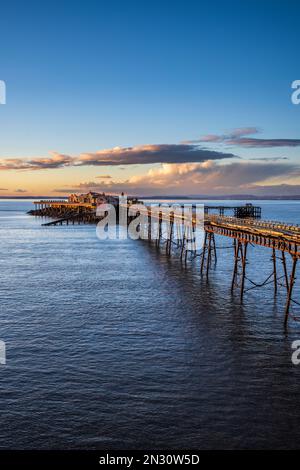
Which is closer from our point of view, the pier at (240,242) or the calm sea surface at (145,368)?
the calm sea surface at (145,368)

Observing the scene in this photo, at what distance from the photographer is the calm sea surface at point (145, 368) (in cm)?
1702

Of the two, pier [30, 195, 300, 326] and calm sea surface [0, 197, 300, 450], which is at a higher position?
pier [30, 195, 300, 326]

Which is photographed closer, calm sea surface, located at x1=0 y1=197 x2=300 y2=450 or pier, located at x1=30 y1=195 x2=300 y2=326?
calm sea surface, located at x1=0 y1=197 x2=300 y2=450

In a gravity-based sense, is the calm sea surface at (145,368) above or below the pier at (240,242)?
below

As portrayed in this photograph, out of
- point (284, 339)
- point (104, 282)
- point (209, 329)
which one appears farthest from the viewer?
point (104, 282)

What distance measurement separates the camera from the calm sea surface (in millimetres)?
17016

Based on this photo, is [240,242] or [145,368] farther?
[240,242]

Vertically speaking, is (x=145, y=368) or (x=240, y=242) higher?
(x=240, y=242)

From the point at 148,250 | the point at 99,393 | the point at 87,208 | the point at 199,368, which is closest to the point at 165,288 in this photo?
the point at 199,368

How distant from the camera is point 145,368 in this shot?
2302cm

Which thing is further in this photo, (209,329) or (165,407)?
(209,329)
